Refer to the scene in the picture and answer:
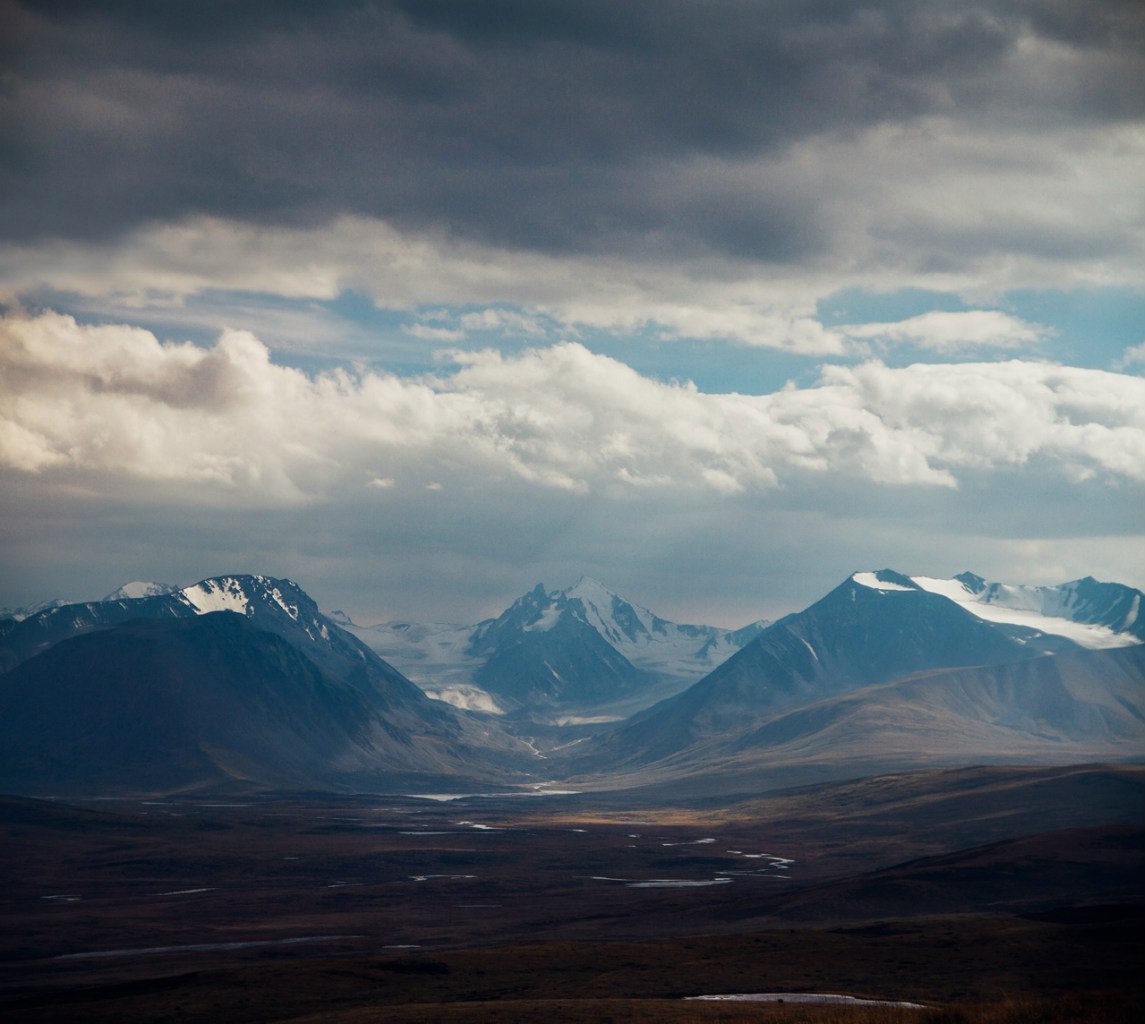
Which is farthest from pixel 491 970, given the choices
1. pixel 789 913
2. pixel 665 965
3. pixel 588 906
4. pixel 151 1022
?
pixel 588 906

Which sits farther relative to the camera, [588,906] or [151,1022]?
[588,906]

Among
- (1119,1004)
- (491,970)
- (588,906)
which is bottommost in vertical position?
(588,906)

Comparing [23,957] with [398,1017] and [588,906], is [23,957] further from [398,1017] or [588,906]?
[398,1017]

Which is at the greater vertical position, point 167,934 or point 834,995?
point 834,995

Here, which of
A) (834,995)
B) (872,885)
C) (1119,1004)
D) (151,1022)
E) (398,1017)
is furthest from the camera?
(872,885)

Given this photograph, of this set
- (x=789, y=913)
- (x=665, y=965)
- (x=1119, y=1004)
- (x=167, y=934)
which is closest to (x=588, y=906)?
(x=789, y=913)

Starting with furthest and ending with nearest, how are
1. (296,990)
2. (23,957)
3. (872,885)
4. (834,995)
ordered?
(872,885) → (23,957) → (296,990) → (834,995)

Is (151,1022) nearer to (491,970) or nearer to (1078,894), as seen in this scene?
(491,970)

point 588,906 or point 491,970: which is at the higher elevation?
point 491,970

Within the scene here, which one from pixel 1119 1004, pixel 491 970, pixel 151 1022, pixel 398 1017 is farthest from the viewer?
pixel 491 970
